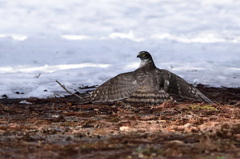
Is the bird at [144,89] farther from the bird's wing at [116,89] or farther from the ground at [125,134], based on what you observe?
the ground at [125,134]

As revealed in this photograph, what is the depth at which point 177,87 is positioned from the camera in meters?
7.64

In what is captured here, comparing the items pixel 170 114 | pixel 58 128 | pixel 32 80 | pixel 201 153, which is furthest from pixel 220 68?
pixel 201 153

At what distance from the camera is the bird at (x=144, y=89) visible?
23.6ft

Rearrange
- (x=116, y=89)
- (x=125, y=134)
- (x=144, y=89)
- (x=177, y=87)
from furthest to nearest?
(x=177, y=87)
(x=116, y=89)
(x=144, y=89)
(x=125, y=134)

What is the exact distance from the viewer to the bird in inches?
283

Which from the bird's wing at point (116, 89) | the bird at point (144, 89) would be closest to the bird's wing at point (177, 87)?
the bird at point (144, 89)

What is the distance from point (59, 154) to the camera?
3518 mm

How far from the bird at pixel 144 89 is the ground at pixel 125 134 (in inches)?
11.2

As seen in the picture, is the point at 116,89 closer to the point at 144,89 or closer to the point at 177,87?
the point at 144,89

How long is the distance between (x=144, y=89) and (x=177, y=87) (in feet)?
2.29

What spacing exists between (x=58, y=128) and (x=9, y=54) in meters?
12.9

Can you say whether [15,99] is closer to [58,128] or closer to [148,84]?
[148,84]

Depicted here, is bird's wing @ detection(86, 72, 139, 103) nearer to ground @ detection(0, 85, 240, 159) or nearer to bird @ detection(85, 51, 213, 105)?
bird @ detection(85, 51, 213, 105)

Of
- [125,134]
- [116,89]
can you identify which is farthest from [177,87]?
[125,134]
